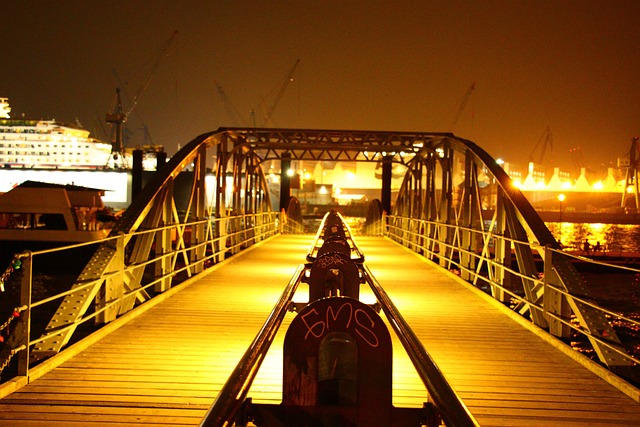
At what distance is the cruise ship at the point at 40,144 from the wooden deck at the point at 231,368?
133918 millimetres

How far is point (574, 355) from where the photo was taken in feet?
24.4

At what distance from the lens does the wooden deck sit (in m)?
5.30

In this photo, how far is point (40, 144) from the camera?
139 meters

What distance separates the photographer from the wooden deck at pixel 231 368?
209 inches

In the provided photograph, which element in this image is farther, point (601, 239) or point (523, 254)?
point (601, 239)

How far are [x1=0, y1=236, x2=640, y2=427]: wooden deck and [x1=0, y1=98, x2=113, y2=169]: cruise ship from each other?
439 feet

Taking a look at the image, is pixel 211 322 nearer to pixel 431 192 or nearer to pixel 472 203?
pixel 472 203

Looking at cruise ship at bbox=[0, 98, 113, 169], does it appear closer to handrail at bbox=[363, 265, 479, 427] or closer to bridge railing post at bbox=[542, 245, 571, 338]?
bridge railing post at bbox=[542, 245, 571, 338]

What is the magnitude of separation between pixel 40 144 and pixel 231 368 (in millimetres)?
144072

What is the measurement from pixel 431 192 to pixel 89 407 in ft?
62.7

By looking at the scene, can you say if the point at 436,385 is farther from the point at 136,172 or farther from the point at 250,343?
the point at 136,172

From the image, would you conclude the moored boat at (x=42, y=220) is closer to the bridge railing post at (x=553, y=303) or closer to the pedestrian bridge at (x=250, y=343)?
the pedestrian bridge at (x=250, y=343)

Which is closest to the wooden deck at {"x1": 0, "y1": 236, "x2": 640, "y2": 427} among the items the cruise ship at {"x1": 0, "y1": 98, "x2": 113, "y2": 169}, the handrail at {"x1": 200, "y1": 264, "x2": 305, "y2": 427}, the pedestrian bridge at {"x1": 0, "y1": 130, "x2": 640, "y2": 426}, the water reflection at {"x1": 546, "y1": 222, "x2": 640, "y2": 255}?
the pedestrian bridge at {"x1": 0, "y1": 130, "x2": 640, "y2": 426}

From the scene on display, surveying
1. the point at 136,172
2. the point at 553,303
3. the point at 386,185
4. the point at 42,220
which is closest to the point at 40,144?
the point at 136,172
